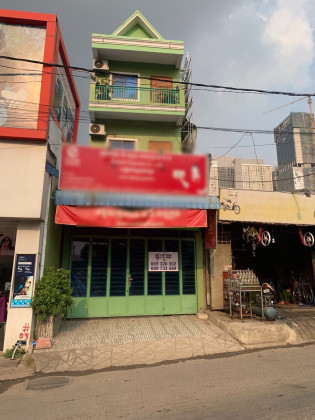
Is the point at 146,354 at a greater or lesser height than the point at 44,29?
lesser

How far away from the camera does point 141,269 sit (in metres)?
10.4

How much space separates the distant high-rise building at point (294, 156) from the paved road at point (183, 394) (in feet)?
29.1

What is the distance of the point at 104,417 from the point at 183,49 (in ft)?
42.1

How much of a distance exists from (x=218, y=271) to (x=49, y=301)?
6.25m

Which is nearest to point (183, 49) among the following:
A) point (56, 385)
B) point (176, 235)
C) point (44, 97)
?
point (44, 97)

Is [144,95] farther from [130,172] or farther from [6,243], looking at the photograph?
Result: [130,172]

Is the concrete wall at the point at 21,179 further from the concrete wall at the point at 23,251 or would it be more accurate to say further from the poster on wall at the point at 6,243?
the poster on wall at the point at 6,243

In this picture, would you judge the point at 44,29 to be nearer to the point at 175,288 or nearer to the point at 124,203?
the point at 124,203

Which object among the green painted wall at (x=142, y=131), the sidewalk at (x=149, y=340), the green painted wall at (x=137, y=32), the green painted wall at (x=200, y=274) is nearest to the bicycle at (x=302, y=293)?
the sidewalk at (x=149, y=340)

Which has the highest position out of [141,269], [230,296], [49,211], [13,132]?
[13,132]

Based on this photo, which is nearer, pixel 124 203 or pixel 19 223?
pixel 124 203

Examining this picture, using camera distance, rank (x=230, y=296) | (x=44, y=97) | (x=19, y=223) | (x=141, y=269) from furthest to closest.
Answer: (x=141, y=269), (x=230, y=296), (x=44, y=97), (x=19, y=223)

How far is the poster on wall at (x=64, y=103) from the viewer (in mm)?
10195

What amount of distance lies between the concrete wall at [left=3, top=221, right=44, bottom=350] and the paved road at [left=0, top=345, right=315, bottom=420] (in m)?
1.89
